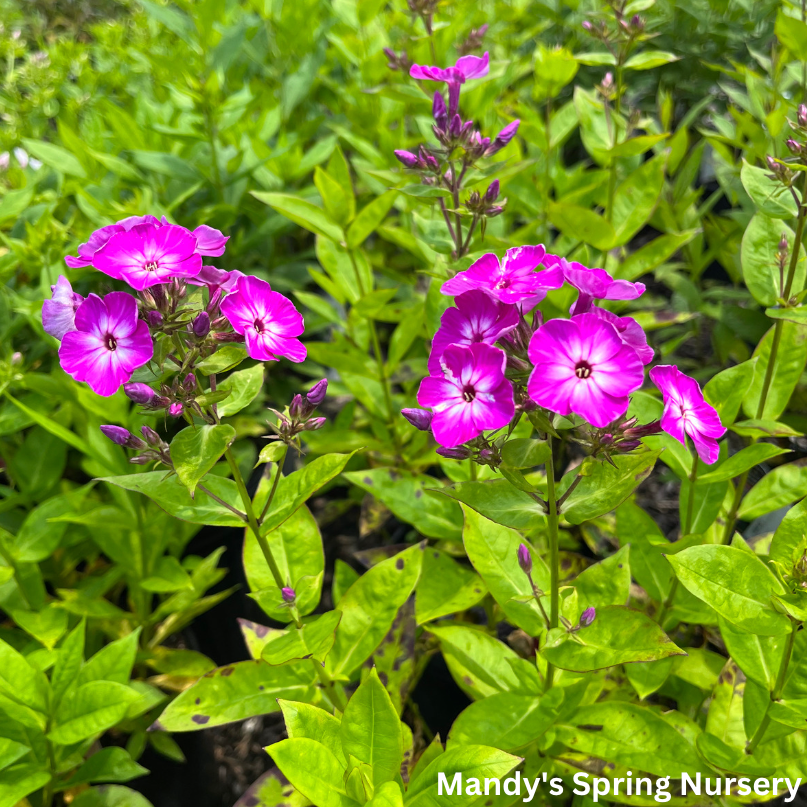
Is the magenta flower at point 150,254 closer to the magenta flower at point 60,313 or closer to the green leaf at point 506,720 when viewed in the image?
the magenta flower at point 60,313

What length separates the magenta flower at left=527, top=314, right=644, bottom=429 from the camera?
0.98 metres

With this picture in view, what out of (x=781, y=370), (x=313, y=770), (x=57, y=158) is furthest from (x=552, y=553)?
(x=57, y=158)

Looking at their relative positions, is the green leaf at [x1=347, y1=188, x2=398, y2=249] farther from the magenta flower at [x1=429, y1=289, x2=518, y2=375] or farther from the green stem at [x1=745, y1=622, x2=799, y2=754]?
the green stem at [x1=745, y1=622, x2=799, y2=754]

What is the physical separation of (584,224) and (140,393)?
1232 mm

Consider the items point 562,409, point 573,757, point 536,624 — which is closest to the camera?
point 562,409

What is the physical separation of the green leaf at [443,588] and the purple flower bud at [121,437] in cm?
74

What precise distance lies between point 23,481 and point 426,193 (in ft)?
4.72

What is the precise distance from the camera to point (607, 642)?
49.8 inches

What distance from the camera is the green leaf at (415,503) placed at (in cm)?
176

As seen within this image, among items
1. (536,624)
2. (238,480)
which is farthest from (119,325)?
(536,624)

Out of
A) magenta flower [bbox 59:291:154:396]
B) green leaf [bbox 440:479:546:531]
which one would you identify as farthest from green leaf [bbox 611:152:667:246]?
magenta flower [bbox 59:291:154:396]

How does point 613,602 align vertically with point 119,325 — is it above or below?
below

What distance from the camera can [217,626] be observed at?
2322 mm

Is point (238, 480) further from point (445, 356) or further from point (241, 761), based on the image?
point (241, 761)
